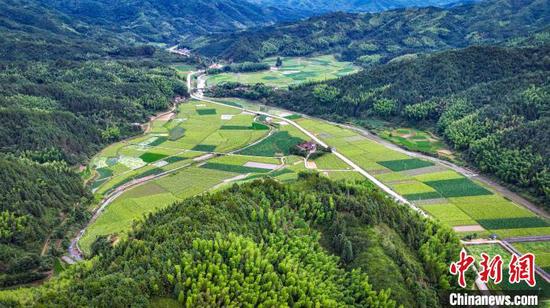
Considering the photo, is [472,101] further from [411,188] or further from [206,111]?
[206,111]

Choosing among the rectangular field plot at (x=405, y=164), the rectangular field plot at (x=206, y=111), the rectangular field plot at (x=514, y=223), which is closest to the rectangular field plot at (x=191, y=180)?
the rectangular field plot at (x=405, y=164)

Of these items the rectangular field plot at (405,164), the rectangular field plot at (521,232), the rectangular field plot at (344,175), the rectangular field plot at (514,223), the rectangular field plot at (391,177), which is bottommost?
the rectangular field plot at (521,232)

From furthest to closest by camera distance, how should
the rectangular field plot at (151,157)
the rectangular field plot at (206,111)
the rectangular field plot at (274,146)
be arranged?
the rectangular field plot at (206,111) → the rectangular field plot at (274,146) → the rectangular field plot at (151,157)

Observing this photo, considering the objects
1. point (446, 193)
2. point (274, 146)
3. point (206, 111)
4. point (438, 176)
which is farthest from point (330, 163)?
point (206, 111)

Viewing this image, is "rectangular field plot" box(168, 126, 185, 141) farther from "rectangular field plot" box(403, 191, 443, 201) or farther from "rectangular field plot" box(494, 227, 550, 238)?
"rectangular field plot" box(494, 227, 550, 238)

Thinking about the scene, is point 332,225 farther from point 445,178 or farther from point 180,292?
point 445,178

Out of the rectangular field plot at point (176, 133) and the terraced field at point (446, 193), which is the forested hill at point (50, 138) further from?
the terraced field at point (446, 193)
